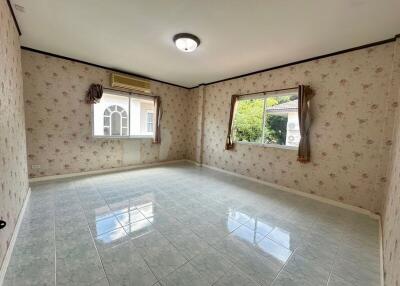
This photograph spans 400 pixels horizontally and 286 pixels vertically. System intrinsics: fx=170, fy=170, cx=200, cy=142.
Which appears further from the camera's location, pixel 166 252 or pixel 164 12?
pixel 164 12

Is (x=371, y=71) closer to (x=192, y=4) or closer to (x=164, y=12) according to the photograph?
(x=192, y=4)

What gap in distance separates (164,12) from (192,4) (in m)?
0.35

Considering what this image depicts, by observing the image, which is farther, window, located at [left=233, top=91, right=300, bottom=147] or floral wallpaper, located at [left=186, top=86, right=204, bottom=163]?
floral wallpaper, located at [left=186, top=86, right=204, bottom=163]

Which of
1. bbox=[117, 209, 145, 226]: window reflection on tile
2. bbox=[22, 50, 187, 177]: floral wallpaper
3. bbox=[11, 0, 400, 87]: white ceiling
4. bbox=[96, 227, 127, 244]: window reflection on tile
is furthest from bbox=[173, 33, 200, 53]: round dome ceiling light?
bbox=[96, 227, 127, 244]: window reflection on tile

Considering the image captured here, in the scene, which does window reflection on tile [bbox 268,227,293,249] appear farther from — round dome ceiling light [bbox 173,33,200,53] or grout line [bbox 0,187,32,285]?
round dome ceiling light [bbox 173,33,200,53]

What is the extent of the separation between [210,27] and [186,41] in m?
0.40

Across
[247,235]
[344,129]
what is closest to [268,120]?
[344,129]

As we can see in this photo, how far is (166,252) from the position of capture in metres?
1.60

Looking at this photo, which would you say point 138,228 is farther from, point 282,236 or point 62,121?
point 62,121

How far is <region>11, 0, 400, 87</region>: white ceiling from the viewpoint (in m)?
1.82

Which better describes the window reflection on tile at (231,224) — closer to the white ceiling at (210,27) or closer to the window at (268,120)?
the window at (268,120)

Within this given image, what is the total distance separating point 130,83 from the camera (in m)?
4.09

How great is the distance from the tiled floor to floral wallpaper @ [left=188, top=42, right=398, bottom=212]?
1.35 feet

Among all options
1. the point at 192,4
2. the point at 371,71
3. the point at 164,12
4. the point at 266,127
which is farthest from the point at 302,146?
the point at 164,12
